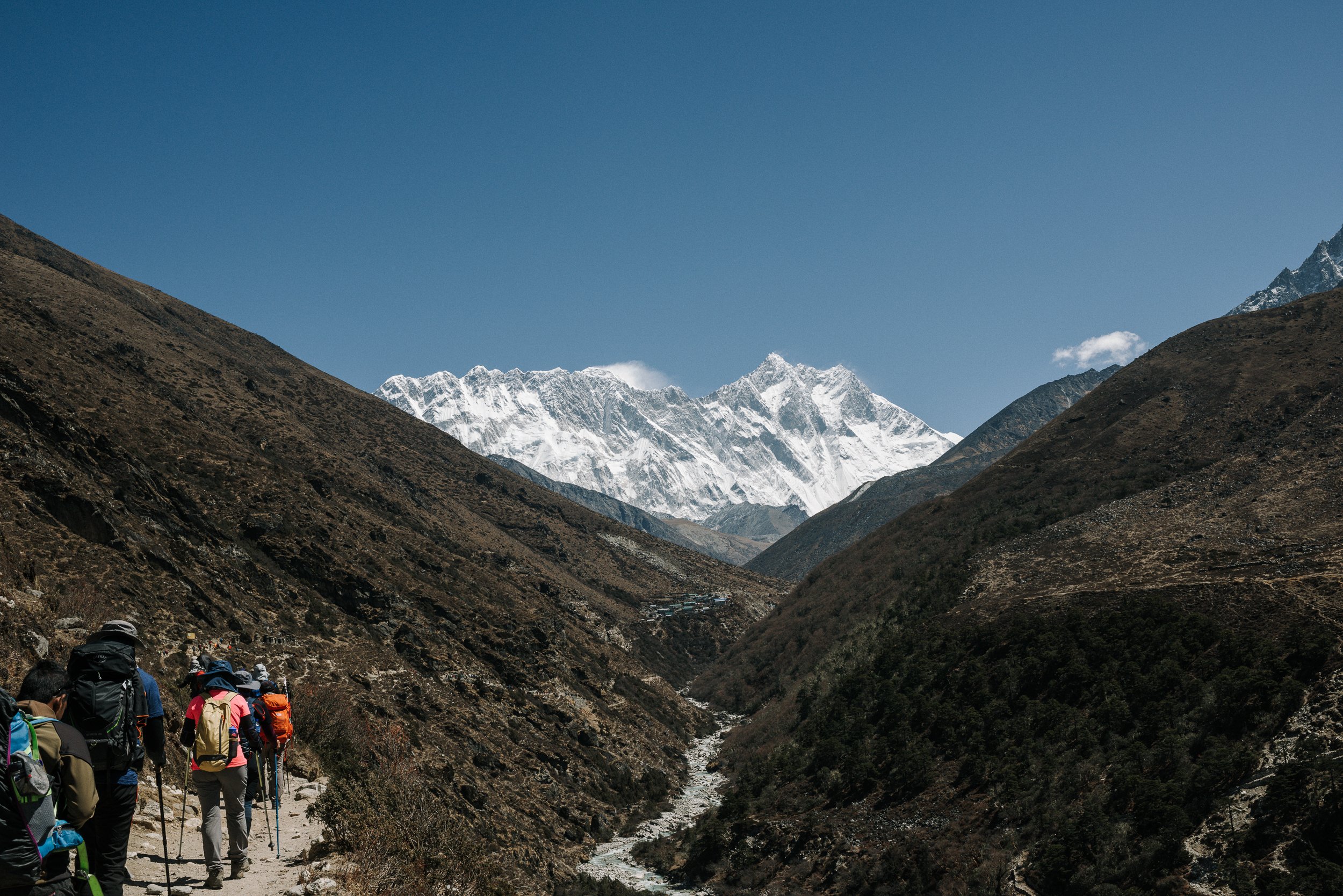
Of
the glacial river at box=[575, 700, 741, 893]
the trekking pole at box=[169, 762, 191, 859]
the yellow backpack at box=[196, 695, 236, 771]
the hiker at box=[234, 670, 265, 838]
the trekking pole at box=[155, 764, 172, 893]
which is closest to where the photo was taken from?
the trekking pole at box=[155, 764, 172, 893]

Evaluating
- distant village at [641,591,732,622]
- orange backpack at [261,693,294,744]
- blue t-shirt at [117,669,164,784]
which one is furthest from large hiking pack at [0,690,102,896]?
distant village at [641,591,732,622]

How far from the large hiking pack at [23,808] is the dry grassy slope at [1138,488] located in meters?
43.9

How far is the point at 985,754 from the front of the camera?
35.3 meters

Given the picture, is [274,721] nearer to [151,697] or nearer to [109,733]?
[151,697]

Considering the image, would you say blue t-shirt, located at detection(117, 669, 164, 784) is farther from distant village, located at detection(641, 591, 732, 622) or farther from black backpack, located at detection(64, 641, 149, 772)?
distant village, located at detection(641, 591, 732, 622)

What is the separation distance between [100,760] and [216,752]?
365 centimetres

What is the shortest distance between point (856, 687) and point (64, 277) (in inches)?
3287

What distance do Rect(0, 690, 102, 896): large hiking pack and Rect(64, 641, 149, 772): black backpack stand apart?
1.84 meters

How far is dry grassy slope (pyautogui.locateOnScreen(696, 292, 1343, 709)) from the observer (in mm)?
44500

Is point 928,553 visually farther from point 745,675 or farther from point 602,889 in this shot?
point 602,889

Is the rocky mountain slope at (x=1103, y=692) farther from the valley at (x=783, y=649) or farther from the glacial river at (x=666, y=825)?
the glacial river at (x=666, y=825)

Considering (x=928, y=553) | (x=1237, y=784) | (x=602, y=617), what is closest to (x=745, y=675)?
(x=602, y=617)

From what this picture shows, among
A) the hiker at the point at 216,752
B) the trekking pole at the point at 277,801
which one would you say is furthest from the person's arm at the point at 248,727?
the trekking pole at the point at 277,801

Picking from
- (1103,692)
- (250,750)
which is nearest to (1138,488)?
(1103,692)
